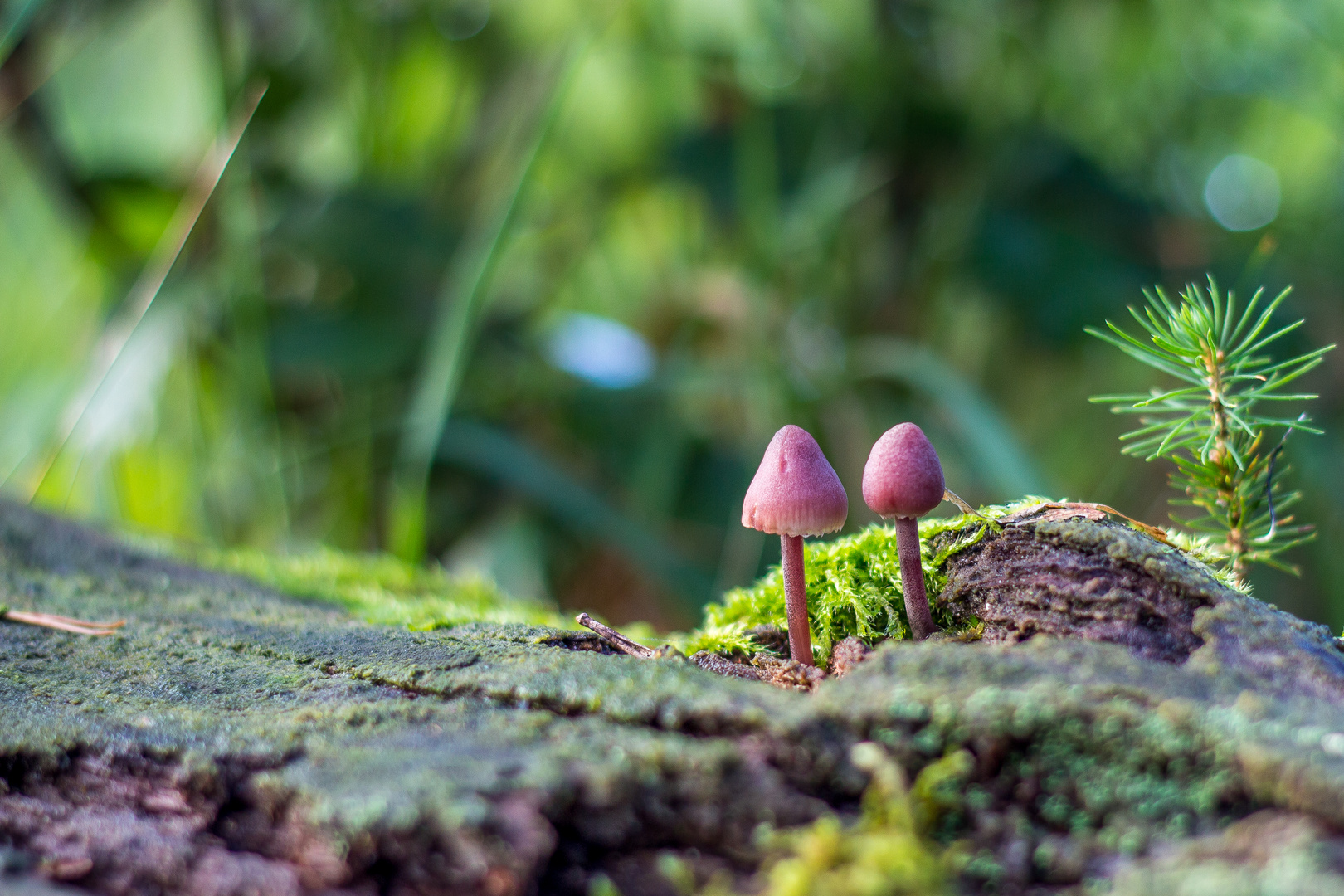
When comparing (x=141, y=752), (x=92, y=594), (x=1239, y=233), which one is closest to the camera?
(x=141, y=752)

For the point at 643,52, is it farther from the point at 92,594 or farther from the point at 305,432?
the point at 92,594

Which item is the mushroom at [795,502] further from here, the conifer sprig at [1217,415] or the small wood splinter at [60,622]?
the small wood splinter at [60,622]

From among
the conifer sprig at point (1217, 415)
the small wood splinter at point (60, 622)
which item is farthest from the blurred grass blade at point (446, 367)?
the conifer sprig at point (1217, 415)

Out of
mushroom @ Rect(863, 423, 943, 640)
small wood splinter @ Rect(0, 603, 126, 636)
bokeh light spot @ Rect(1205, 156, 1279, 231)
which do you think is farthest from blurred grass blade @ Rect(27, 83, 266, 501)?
bokeh light spot @ Rect(1205, 156, 1279, 231)

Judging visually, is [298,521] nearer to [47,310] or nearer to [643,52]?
[47,310]

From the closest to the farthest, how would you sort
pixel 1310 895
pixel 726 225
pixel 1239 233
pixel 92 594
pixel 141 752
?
1. pixel 1310 895
2. pixel 141 752
3. pixel 92 594
4. pixel 1239 233
5. pixel 726 225

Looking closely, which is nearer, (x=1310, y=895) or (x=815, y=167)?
(x=1310, y=895)

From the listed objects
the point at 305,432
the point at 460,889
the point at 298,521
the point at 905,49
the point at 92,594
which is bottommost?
the point at 460,889

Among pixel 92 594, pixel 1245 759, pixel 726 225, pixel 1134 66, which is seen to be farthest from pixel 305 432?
pixel 1134 66

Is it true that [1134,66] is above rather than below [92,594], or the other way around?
above
